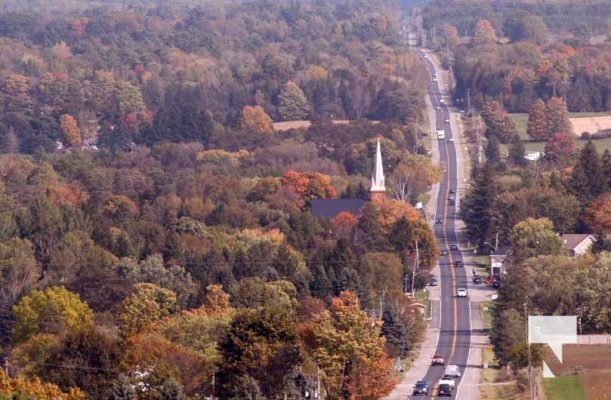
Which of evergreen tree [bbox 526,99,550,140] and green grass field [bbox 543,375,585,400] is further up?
green grass field [bbox 543,375,585,400]

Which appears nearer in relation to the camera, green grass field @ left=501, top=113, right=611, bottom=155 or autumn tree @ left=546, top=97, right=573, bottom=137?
green grass field @ left=501, top=113, right=611, bottom=155

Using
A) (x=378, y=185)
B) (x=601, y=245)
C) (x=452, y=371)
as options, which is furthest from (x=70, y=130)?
(x=452, y=371)

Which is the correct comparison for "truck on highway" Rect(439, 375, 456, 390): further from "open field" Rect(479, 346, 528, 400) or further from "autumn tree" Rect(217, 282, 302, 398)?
"autumn tree" Rect(217, 282, 302, 398)

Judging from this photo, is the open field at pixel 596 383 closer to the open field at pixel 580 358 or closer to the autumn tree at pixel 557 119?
the open field at pixel 580 358

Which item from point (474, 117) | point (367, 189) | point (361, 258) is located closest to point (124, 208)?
point (367, 189)

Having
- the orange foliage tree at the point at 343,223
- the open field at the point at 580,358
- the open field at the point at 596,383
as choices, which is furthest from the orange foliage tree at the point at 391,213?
the open field at the point at 596,383

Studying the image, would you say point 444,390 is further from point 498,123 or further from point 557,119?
point 557,119

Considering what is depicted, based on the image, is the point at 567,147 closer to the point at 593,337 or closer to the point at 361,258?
the point at 361,258

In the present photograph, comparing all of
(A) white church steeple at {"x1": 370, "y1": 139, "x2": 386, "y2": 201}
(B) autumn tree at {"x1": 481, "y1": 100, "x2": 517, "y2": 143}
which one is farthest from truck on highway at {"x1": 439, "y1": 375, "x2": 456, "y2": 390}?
(B) autumn tree at {"x1": 481, "y1": 100, "x2": 517, "y2": 143}
